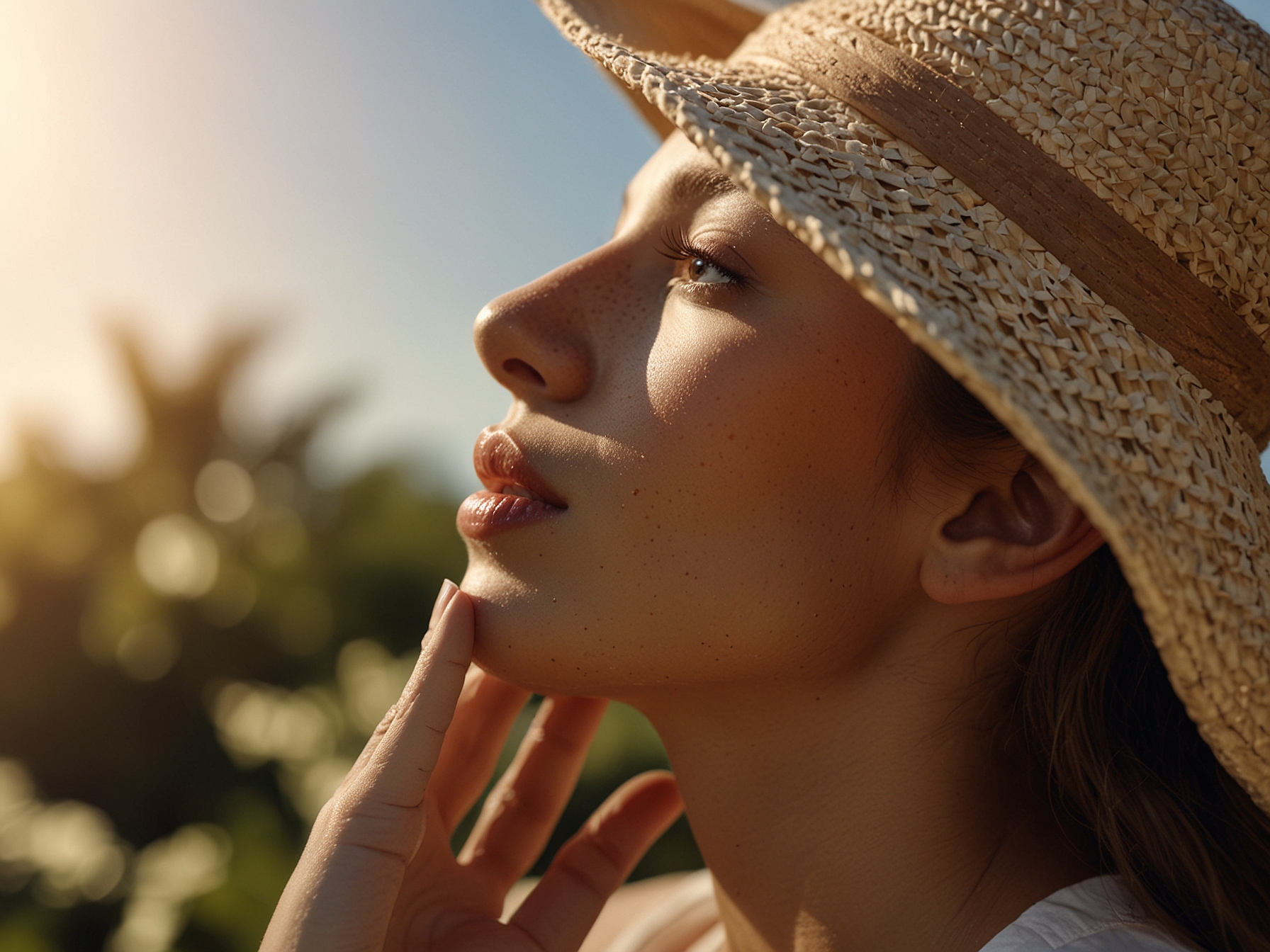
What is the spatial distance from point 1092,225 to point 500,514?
876 millimetres

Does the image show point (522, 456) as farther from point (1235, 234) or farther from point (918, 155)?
point (1235, 234)

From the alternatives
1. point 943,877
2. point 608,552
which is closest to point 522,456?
point 608,552

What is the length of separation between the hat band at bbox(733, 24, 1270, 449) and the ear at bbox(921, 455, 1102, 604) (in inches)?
9.6

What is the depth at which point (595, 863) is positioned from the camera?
191 centimetres

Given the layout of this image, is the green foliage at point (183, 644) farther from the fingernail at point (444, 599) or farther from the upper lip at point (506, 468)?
the upper lip at point (506, 468)

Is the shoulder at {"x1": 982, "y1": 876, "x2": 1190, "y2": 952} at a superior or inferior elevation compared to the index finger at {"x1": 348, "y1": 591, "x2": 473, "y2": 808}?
inferior

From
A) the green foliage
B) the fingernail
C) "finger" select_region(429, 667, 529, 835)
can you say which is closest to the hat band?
the fingernail

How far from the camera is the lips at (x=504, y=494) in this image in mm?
1366

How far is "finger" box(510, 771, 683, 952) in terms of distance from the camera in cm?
180

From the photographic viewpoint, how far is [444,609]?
1451mm

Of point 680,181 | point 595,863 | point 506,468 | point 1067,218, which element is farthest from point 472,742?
point 1067,218

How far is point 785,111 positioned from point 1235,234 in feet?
2.05

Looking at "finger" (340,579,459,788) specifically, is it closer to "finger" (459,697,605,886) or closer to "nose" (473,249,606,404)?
"nose" (473,249,606,404)

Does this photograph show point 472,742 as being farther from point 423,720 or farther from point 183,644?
Answer: point 183,644
